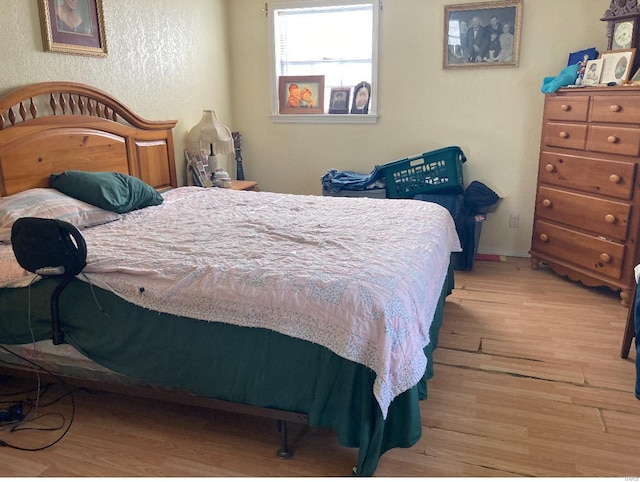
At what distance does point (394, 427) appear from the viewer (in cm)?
182

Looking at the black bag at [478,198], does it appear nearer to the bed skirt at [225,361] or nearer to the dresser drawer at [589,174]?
the dresser drawer at [589,174]

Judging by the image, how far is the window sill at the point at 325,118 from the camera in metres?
4.52

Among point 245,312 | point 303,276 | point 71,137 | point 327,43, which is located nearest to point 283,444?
point 245,312

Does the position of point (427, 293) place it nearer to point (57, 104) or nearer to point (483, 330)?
point (483, 330)

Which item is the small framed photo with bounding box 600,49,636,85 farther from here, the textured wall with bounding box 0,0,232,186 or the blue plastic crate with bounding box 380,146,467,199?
the textured wall with bounding box 0,0,232,186

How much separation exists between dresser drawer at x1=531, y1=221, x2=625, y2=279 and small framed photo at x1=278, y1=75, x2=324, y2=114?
2.11 metres

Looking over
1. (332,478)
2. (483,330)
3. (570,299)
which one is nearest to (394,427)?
(332,478)

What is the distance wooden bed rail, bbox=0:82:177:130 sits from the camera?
2674mm

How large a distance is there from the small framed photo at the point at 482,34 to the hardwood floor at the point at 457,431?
230cm

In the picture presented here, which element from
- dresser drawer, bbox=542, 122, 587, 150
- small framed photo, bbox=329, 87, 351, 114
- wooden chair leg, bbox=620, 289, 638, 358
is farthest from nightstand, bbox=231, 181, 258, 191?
wooden chair leg, bbox=620, 289, 638, 358

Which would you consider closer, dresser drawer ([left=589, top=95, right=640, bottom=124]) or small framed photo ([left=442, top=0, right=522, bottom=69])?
dresser drawer ([left=589, top=95, right=640, bottom=124])

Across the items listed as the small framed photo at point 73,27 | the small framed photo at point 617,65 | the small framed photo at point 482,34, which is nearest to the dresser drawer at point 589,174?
the small framed photo at point 617,65

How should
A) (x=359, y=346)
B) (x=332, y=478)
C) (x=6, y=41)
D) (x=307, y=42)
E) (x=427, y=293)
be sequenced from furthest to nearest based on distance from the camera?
(x=307, y=42), (x=6, y=41), (x=427, y=293), (x=332, y=478), (x=359, y=346)

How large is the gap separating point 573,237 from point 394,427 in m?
2.42
